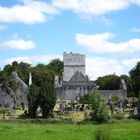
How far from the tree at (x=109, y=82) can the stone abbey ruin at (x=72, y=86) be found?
7.68m

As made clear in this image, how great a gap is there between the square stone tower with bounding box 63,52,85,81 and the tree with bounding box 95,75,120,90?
789cm

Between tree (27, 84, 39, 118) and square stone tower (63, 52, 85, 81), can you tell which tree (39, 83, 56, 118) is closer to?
tree (27, 84, 39, 118)

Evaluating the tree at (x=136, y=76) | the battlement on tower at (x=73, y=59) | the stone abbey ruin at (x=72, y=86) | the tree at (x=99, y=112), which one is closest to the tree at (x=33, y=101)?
the tree at (x=99, y=112)

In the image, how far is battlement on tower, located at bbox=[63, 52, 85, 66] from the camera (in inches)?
4970

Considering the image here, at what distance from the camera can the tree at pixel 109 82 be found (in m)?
128

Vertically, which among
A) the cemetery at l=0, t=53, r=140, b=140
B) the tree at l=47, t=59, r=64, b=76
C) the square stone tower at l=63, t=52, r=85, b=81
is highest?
the tree at l=47, t=59, r=64, b=76

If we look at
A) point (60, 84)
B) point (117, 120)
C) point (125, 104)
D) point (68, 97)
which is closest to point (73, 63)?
point (60, 84)

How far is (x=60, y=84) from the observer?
118688 millimetres

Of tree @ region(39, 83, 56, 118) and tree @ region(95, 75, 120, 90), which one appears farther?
tree @ region(95, 75, 120, 90)

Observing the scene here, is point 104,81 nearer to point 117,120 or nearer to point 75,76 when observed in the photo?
point 75,76

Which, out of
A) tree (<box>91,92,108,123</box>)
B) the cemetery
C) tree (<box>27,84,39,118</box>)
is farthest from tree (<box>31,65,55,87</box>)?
tree (<box>91,92,108,123</box>)

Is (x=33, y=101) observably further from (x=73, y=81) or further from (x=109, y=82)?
(x=109, y=82)

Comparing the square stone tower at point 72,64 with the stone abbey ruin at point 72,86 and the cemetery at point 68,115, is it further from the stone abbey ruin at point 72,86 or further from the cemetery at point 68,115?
the cemetery at point 68,115

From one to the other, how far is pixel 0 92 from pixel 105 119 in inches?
1887
